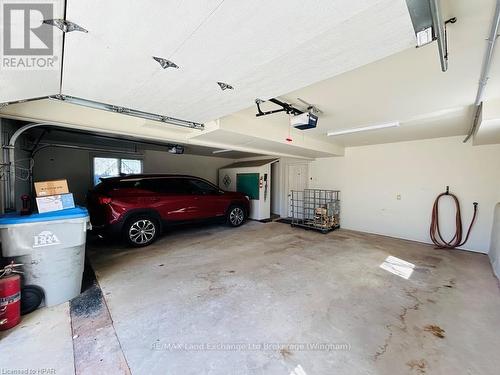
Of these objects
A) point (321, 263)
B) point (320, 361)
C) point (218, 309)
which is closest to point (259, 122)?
point (321, 263)

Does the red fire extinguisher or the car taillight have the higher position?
the car taillight

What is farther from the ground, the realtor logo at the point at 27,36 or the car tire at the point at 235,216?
the realtor logo at the point at 27,36

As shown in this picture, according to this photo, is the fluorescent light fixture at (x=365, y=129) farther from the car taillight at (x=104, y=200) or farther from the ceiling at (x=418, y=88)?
the car taillight at (x=104, y=200)

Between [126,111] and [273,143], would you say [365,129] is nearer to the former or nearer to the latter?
[273,143]

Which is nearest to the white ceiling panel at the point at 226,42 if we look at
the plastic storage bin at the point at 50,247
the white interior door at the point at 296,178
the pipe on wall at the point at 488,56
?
the pipe on wall at the point at 488,56

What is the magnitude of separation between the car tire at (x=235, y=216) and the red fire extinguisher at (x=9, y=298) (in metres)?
4.24

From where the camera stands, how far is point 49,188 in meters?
2.46

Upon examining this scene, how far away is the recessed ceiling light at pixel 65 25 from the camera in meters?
1.10

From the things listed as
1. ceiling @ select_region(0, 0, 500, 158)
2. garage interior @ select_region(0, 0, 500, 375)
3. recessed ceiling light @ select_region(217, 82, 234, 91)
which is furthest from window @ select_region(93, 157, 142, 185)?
recessed ceiling light @ select_region(217, 82, 234, 91)

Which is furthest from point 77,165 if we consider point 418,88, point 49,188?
point 418,88

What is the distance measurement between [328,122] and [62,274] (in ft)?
13.7

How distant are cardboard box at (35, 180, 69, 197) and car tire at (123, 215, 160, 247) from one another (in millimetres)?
1720

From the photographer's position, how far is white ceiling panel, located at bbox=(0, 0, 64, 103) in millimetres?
1060

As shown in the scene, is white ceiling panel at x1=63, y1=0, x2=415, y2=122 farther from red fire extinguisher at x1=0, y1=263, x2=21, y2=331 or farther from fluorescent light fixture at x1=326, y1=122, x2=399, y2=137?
fluorescent light fixture at x1=326, y1=122, x2=399, y2=137
